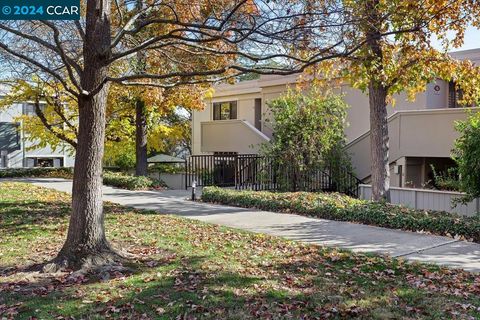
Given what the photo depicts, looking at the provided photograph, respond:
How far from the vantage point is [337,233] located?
9305 millimetres

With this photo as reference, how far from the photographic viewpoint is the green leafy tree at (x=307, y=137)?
16609 millimetres

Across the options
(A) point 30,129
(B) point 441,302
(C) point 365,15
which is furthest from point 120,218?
(A) point 30,129

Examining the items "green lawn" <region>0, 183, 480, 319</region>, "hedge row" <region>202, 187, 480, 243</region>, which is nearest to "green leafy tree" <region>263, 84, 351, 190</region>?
"hedge row" <region>202, 187, 480, 243</region>

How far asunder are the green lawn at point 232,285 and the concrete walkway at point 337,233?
682 mm

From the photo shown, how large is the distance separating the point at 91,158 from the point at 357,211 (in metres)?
6.07

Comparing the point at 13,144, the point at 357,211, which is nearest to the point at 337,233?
the point at 357,211

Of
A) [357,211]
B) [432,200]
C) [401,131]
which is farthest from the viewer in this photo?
[401,131]

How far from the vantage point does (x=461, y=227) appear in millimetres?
8750

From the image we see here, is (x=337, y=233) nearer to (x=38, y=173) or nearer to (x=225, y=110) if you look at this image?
(x=225, y=110)

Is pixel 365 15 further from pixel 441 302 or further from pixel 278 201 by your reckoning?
pixel 278 201

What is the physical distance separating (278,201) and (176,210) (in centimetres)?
266

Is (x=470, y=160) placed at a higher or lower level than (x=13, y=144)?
lower

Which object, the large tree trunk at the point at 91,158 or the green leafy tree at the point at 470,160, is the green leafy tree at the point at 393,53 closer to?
the green leafy tree at the point at 470,160

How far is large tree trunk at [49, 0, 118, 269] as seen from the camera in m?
6.62
